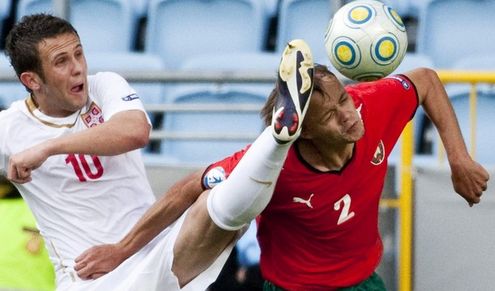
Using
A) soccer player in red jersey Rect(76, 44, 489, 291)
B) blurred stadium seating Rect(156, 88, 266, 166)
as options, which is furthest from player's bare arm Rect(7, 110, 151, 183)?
blurred stadium seating Rect(156, 88, 266, 166)

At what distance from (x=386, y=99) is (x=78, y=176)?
1.20m

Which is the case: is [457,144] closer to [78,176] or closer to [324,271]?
[324,271]

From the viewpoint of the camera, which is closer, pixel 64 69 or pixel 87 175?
pixel 64 69

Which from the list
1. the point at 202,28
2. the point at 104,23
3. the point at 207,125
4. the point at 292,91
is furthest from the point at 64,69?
the point at 104,23

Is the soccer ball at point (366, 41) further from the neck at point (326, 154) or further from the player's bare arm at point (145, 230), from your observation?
the player's bare arm at point (145, 230)

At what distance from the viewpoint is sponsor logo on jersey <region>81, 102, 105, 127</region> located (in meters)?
4.72

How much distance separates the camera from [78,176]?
15.5 feet

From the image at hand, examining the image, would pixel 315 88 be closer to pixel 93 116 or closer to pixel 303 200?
pixel 303 200

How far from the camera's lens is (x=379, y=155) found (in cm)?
437

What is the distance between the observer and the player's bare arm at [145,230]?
419 cm

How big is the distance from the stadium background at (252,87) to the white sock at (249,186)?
1.85 m

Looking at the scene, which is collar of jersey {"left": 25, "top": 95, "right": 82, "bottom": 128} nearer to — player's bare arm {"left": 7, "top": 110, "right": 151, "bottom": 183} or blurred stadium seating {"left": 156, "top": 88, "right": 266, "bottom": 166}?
player's bare arm {"left": 7, "top": 110, "right": 151, "bottom": 183}

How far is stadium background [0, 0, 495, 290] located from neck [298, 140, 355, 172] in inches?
56.2

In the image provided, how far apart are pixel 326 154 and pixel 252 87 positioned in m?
3.17
